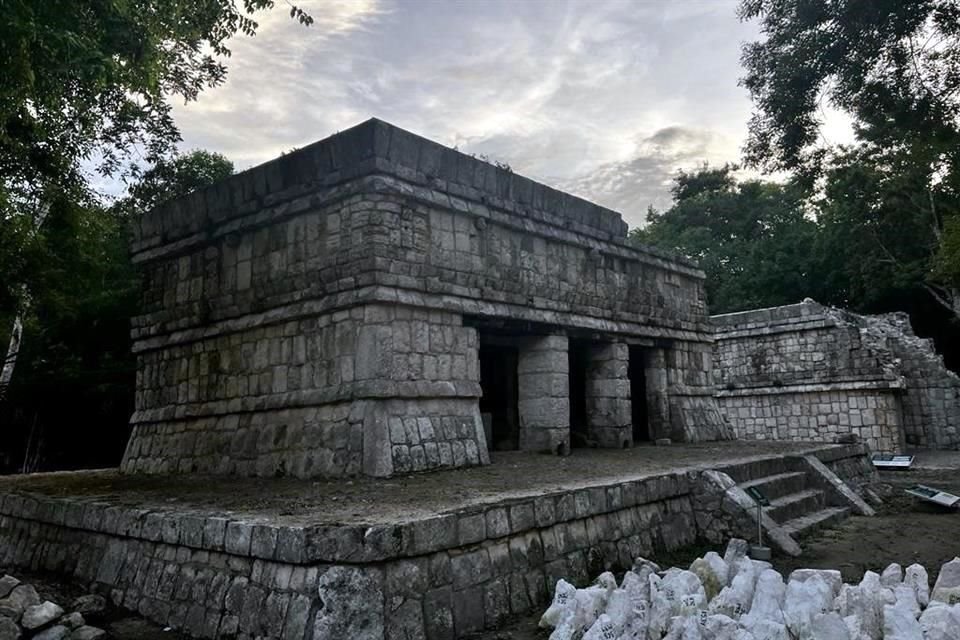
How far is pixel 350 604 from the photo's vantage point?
3713 millimetres

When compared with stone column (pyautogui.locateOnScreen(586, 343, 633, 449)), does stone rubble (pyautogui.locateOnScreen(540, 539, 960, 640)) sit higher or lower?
lower

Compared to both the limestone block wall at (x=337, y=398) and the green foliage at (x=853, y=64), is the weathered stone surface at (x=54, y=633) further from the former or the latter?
the green foliage at (x=853, y=64)

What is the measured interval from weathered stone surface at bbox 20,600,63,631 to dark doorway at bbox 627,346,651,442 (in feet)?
32.3

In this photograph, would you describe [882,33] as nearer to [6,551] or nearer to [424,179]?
[424,179]

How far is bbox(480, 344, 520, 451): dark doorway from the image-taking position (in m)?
10.7

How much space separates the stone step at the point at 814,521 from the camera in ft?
23.3

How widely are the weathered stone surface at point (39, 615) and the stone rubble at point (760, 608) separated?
138 inches

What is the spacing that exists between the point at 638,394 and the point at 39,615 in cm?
1043

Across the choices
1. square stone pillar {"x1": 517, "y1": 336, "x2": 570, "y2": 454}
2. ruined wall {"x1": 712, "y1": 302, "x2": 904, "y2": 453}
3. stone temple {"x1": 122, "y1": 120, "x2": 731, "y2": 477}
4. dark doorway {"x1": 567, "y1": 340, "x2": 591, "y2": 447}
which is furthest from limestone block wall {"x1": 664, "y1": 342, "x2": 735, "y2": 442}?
ruined wall {"x1": 712, "y1": 302, "x2": 904, "y2": 453}

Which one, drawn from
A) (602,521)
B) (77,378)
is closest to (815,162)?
(602,521)

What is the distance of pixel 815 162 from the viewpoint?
393 inches

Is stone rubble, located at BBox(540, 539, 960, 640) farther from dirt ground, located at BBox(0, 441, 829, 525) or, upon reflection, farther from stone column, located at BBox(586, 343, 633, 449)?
stone column, located at BBox(586, 343, 633, 449)

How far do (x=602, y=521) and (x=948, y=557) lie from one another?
3.53m

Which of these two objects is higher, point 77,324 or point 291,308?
point 77,324
